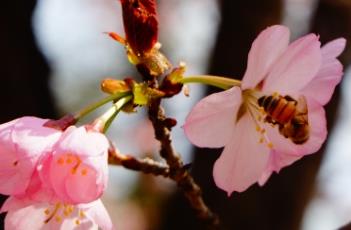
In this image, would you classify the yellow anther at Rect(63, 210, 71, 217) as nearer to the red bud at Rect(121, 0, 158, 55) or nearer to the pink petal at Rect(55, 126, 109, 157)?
the pink petal at Rect(55, 126, 109, 157)

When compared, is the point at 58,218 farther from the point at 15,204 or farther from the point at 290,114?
the point at 290,114

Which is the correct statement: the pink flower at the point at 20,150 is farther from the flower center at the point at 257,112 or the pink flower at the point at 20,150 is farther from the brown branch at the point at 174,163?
the flower center at the point at 257,112

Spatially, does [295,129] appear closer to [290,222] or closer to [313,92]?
[313,92]

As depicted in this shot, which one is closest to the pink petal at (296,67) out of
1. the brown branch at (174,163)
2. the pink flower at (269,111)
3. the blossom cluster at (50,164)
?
the pink flower at (269,111)

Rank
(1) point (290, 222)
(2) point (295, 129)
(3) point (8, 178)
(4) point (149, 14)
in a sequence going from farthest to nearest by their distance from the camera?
(1) point (290, 222) → (2) point (295, 129) → (4) point (149, 14) → (3) point (8, 178)

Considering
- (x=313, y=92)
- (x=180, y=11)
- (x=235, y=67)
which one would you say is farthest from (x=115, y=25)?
(x=313, y=92)

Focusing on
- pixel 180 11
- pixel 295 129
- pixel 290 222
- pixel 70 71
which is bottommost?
pixel 70 71
